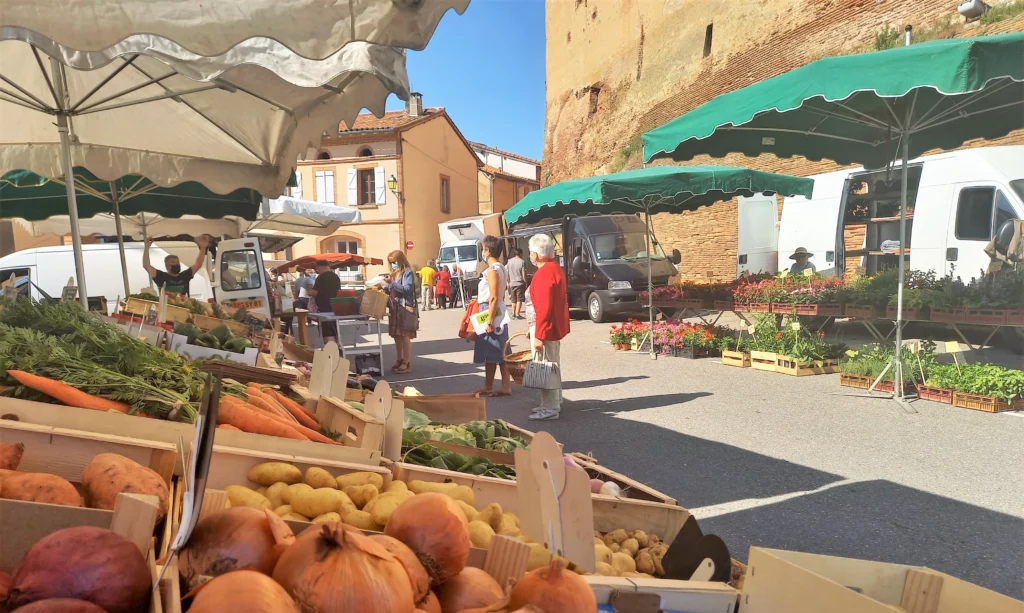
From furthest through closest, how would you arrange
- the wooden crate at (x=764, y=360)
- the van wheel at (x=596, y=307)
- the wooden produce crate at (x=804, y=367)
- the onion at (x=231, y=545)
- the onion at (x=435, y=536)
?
the van wheel at (x=596, y=307), the wooden crate at (x=764, y=360), the wooden produce crate at (x=804, y=367), the onion at (x=435, y=536), the onion at (x=231, y=545)

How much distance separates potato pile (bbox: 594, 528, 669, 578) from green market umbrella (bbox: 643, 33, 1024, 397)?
4320 millimetres

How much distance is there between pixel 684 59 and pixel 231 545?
26.3m

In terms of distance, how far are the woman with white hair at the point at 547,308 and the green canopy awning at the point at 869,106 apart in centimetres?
163

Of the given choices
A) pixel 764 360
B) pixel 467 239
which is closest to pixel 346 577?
pixel 764 360

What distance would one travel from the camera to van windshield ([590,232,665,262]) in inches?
602

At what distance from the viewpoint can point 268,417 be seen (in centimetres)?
276

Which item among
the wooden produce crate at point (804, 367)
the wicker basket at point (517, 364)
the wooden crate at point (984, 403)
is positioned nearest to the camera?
the wooden crate at point (984, 403)

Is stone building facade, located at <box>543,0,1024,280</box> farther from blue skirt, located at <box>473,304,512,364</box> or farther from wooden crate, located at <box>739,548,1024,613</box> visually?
wooden crate, located at <box>739,548,1024,613</box>

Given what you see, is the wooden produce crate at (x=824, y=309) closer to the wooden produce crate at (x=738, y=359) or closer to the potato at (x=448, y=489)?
the wooden produce crate at (x=738, y=359)

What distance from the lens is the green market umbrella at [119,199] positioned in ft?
25.2

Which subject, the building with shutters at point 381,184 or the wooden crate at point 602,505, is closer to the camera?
the wooden crate at point 602,505

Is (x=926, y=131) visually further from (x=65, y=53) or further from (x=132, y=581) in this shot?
(x=132, y=581)

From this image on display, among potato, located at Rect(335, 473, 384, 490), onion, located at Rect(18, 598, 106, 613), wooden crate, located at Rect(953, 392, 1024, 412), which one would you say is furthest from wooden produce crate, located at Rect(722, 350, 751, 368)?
onion, located at Rect(18, 598, 106, 613)

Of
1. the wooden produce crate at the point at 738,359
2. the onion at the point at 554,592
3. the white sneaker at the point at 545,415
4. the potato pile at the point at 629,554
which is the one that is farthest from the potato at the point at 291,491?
the wooden produce crate at the point at 738,359
